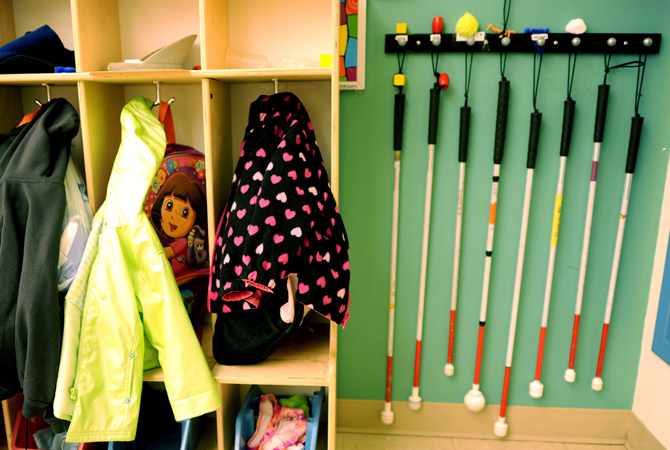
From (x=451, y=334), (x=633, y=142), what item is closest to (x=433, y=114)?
(x=633, y=142)

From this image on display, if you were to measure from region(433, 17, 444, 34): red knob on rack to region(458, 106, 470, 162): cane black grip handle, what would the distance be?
282 mm

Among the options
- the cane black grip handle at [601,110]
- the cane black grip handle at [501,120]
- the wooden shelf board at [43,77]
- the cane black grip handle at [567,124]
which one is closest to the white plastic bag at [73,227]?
the wooden shelf board at [43,77]

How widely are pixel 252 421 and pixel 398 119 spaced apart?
3.97 feet

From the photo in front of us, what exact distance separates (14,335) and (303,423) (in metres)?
0.97

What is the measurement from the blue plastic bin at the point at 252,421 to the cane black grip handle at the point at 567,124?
Result: 129 centimetres

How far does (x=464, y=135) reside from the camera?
1.59 m

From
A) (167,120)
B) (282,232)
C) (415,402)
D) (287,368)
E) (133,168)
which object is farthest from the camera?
(415,402)

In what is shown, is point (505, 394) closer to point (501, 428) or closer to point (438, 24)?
point (501, 428)

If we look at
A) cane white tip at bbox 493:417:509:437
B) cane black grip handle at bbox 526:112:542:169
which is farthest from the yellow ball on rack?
cane white tip at bbox 493:417:509:437

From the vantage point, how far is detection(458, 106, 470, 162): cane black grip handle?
62.2 inches

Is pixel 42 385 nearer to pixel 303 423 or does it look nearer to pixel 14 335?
pixel 14 335

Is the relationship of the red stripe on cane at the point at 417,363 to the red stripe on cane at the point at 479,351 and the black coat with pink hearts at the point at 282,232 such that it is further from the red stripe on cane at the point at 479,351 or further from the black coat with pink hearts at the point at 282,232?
the black coat with pink hearts at the point at 282,232

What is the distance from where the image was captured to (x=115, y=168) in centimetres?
131

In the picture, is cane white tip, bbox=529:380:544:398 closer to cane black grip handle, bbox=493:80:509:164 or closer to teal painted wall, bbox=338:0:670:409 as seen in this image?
teal painted wall, bbox=338:0:670:409
